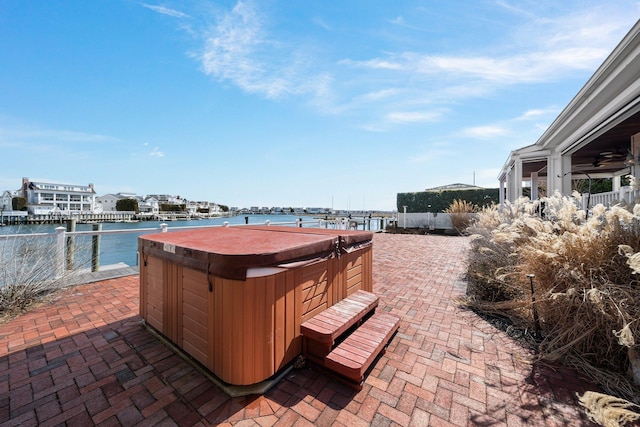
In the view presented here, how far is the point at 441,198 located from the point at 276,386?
18015mm

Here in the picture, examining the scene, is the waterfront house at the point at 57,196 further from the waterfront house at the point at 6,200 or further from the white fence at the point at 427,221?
the white fence at the point at 427,221

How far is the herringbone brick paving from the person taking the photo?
1.59 metres

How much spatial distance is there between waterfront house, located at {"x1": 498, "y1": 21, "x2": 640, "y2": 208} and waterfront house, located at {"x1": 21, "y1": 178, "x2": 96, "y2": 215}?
56.8 metres

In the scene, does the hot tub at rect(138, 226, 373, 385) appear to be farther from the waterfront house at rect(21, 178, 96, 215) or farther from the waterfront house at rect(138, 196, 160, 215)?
the waterfront house at rect(138, 196, 160, 215)

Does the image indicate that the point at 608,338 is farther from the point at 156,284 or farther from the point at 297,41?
the point at 297,41

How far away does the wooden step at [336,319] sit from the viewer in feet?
6.54

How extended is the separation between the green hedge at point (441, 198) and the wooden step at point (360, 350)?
16525 mm

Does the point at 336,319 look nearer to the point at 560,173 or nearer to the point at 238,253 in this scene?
the point at 238,253

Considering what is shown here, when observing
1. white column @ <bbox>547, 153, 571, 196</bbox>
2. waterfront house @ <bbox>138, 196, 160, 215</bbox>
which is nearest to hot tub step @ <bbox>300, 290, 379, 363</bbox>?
white column @ <bbox>547, 153, 571, 196</bbox>

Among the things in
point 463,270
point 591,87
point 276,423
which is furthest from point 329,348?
point 591,87

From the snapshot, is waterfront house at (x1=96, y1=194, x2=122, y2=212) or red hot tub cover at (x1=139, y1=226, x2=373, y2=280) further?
waterfront house at (x1=96, y1=194, x2=122, y2=212)

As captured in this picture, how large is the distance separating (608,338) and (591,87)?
379 cm

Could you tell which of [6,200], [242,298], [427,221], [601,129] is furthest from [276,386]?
[6,200]

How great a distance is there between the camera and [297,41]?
20.6 ft
